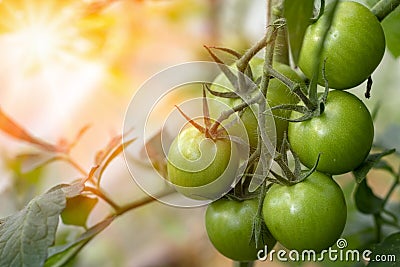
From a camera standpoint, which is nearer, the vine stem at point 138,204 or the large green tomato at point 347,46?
the large green tomato at point 347,46

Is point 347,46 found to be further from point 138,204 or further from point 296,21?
point 138,204

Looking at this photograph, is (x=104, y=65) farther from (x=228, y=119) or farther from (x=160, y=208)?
(x=228, y=119)

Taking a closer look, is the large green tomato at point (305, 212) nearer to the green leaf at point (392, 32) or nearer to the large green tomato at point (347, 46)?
the large green tomato at point (347, 46)

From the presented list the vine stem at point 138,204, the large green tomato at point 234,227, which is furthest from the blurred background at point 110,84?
the large green tomato at point 234,227

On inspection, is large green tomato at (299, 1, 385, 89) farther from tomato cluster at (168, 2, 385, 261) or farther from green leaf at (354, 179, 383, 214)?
green leaf at (354, 179, 383, 214)

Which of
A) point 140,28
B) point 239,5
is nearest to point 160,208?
point 140,28

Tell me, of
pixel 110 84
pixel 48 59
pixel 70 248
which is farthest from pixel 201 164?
pixel 110 84

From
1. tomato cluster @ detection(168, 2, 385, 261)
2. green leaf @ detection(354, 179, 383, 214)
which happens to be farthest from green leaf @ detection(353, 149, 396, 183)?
green leaf @ detection(354, 179, 383, 214)
